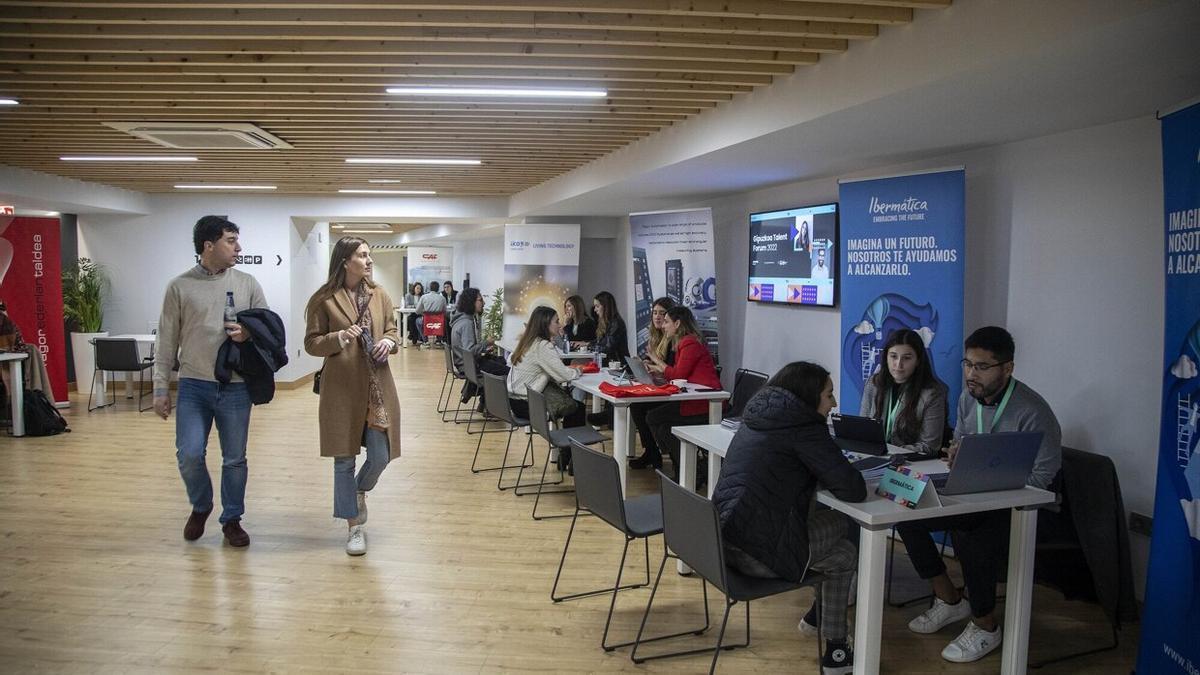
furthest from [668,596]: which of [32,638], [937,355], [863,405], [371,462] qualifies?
[32,638]

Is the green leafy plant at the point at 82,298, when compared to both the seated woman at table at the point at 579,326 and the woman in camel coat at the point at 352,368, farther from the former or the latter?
the woman in camel coat at the point at 352,368

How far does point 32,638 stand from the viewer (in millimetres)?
3424

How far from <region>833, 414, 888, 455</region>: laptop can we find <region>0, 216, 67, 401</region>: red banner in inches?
352

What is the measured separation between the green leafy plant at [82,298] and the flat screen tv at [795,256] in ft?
28.0

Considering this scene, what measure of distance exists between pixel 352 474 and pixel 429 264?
16228mm

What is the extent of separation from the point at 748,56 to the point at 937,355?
217cm

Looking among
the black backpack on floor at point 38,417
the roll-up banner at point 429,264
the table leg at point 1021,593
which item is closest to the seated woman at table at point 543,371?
the table leg at point 1021,593

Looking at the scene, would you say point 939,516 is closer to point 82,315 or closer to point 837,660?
point 837,660

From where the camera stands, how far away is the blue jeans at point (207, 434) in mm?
4367

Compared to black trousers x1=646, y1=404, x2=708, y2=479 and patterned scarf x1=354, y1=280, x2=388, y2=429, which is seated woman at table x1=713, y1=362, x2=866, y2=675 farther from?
black trousers x1=646, y1=404, x2=708, y2=479

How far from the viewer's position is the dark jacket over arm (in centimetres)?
289

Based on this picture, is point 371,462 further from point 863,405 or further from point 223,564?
point 863,405

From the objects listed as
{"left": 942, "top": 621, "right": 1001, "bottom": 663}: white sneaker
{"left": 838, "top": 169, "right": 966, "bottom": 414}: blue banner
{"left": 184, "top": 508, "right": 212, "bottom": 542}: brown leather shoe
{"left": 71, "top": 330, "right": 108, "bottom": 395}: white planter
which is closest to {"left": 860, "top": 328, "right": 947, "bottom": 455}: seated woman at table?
{"left": 838, "top": 169, "right": 966, "bottom": 414}: blue banner

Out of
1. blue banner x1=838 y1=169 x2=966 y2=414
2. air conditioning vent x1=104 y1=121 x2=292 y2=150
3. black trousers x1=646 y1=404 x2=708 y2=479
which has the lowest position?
black trousers x1=646 y1=404 x2=708 y2=479
